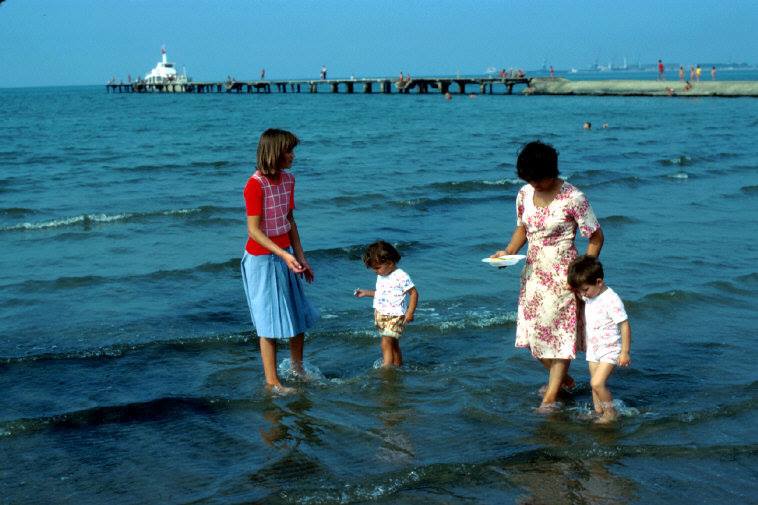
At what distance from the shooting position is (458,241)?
39.1 ft

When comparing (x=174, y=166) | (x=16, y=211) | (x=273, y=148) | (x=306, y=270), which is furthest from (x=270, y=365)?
(x=174, y=166)

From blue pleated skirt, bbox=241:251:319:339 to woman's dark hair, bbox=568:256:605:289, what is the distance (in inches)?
73.8

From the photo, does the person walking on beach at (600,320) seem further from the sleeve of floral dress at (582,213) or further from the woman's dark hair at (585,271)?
the sleeve of floral dress at (582,213)

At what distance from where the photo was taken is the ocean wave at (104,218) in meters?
13.1

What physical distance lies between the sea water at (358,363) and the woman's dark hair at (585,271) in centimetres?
93

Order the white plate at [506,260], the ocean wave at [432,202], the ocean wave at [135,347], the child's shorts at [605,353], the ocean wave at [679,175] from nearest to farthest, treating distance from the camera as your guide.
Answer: the child's shorts at [605,353]
the white plate at [506,260]
the ocean wave at [135,347]
the ocean wave at [432,202]
the ocean wave at [679,175]

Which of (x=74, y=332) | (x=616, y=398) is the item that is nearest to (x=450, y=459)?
(x=616, y=398)

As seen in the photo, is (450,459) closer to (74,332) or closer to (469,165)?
(74,332)

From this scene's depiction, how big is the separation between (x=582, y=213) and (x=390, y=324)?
1805mm

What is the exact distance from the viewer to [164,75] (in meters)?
114

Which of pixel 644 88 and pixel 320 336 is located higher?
pixel 644 88

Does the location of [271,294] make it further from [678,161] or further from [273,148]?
[678,161]

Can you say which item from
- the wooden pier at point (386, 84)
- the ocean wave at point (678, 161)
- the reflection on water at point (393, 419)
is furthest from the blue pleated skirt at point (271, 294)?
the wooden pier at point (386, 84)

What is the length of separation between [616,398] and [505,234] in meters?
6.83
